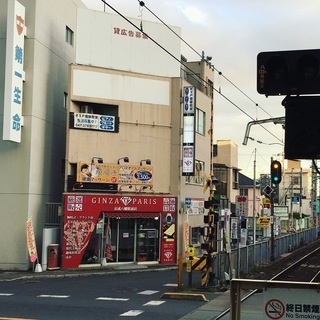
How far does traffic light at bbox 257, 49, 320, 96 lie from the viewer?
5734 mm

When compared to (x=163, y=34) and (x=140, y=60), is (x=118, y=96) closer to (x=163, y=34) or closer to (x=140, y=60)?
(x=140, y=60)

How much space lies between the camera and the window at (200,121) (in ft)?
100

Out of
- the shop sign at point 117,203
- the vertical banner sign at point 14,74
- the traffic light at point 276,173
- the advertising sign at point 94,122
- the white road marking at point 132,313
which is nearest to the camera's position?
the traffic light at point 276,173

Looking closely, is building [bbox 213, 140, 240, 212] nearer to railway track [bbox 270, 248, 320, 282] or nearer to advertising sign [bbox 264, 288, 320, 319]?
railway track [bbox 270, 248, 320, 282]

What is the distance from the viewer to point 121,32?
27.7 meters

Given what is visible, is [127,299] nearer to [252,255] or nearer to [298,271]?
[252,255]

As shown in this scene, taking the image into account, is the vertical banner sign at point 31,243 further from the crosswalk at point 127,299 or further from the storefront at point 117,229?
the crosswalk at point 127,299

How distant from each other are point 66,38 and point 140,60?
4316mm

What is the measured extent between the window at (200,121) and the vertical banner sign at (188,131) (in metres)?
2.86

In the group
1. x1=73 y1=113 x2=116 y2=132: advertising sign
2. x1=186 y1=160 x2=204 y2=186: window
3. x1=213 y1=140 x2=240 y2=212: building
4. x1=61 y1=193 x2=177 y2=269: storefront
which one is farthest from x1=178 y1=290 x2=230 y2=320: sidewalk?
x1=213 y1=140 x2=240 y2=212: building

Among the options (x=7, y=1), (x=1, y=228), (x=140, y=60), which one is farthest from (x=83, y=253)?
(x=7, y=1)

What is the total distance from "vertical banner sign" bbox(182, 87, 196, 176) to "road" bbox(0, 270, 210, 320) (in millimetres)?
7412

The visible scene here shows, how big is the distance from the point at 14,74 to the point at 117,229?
29.9ft

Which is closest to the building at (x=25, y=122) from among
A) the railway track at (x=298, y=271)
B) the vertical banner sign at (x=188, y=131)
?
the vertical banner sign at (x=188, y=131)
